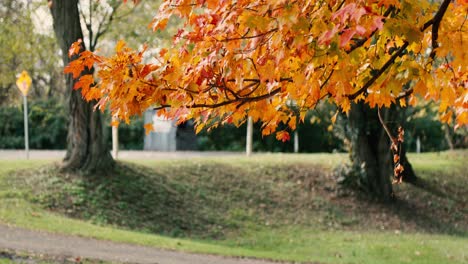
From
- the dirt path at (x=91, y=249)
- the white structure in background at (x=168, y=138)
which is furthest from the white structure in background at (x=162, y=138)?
the dirt path at (x=91, y=249)

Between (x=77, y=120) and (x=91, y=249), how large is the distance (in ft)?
19.9

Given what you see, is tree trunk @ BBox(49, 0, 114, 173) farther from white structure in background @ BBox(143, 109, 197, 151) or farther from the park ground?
white structure in background @ BBox(143, 109, 197, 151)

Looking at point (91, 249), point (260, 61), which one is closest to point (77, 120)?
point (91, 249)

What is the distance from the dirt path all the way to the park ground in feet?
0.95

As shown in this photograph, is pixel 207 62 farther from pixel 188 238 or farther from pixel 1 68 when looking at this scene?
pixel 1 68

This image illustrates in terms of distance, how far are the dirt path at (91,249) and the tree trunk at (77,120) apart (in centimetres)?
473

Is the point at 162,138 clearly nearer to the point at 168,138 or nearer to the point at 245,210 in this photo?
the point at 168,138

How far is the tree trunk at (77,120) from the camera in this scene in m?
15.1

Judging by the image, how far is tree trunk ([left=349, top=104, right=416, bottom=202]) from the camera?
1731 centimetres

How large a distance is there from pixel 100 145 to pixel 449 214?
9.29m

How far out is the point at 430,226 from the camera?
53.0 ft

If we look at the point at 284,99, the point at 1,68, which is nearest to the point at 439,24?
the point at 284,99

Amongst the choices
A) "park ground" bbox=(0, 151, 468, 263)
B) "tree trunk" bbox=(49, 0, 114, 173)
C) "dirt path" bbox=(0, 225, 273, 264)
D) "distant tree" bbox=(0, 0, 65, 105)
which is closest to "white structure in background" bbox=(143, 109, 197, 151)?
"distant tree" bbox=(0, 0, 65, 105)

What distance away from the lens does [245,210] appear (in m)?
16.1
